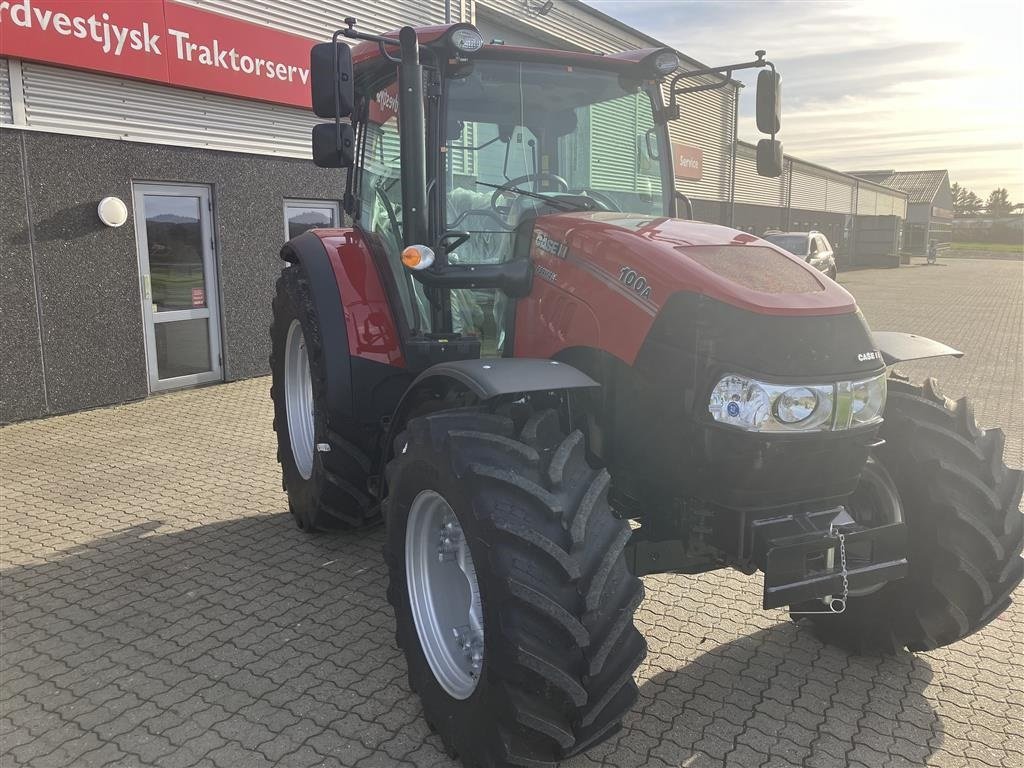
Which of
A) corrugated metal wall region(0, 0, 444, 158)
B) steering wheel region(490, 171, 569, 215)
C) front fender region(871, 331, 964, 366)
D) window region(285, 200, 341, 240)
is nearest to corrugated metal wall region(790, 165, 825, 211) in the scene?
corrugated metal wall region(0, 0, 444, 158)

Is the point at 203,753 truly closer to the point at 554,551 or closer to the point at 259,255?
the point at 554,551

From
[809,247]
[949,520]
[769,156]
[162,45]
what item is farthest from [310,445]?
[809,247]

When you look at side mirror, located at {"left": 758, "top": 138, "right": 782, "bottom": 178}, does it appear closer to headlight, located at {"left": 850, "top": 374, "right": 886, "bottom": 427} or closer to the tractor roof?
the tractor roof

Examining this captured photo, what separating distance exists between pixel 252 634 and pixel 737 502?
2206 mm

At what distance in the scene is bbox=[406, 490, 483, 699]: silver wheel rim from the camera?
9.08ft

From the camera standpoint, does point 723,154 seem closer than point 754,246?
No

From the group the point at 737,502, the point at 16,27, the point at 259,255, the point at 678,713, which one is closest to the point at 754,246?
the point at 737,502

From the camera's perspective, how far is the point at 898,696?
306 cm

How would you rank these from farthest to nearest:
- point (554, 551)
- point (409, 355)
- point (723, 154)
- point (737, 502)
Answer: point (723, 154), point (409, 355), point (737, 502), point (554, 551)

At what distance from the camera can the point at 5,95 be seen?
6.74m

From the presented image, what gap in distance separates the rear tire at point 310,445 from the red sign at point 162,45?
3976 mm

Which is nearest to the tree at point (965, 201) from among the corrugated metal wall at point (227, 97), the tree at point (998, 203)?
Result: the tree at point (998, 203)

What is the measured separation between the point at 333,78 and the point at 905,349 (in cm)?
252

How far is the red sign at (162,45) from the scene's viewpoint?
6730mm
